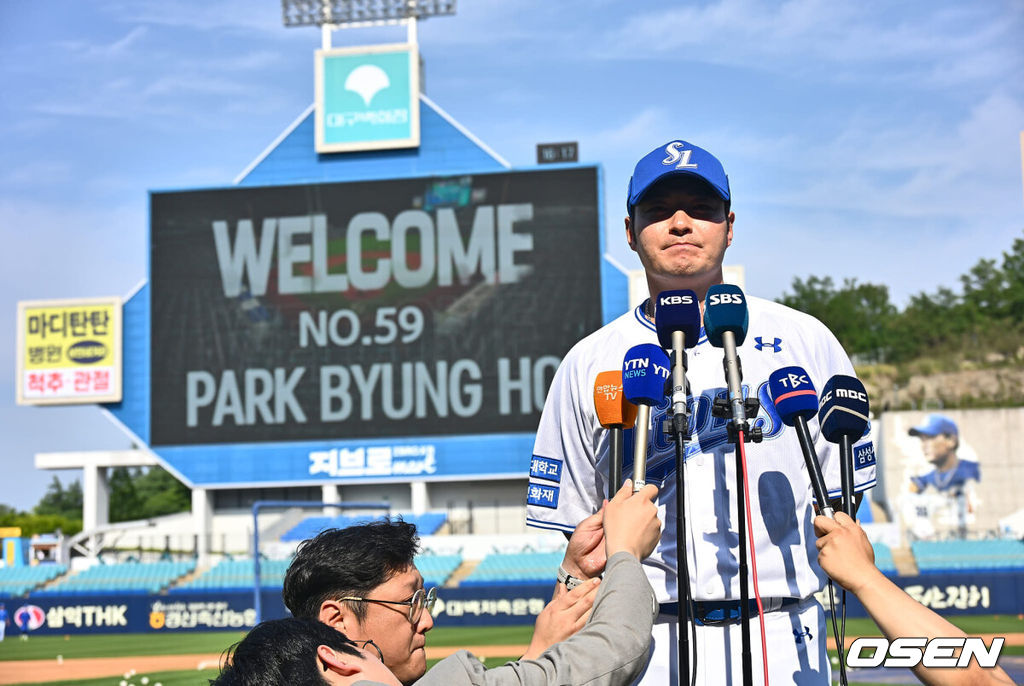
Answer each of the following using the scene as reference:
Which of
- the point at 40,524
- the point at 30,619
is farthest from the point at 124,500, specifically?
the point at 30,619

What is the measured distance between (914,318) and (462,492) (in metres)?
33.6

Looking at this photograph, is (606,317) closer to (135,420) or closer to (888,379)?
(135,420)

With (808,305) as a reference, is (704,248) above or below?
below

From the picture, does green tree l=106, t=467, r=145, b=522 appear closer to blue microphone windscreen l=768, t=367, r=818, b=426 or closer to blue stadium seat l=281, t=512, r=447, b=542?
blue stadium seat l=281, t=512, r=447, b=542

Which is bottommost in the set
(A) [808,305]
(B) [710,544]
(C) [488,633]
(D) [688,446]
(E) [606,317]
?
(C) [488,633]

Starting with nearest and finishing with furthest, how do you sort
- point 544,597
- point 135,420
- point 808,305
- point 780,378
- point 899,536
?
point 780,378 < point 544,597 < point 899,536 < point 135,420 < point 808,305

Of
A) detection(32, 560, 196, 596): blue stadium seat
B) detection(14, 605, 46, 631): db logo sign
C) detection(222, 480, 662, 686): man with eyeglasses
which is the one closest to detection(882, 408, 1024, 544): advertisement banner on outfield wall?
detection(32, 560, 196, 596): blue stadium seat

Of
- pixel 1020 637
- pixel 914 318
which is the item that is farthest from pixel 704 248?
pixel 914 318

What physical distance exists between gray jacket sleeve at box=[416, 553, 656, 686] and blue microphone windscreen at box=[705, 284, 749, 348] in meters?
0.63

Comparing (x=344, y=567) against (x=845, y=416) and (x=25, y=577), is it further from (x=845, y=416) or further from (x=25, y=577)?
(x=25, y=577)

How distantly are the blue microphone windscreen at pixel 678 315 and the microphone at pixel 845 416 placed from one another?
35 cm

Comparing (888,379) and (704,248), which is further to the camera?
(888,379)

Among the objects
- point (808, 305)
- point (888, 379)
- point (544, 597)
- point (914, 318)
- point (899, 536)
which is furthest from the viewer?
point (808, 305)

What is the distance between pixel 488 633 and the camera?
2170 cm
